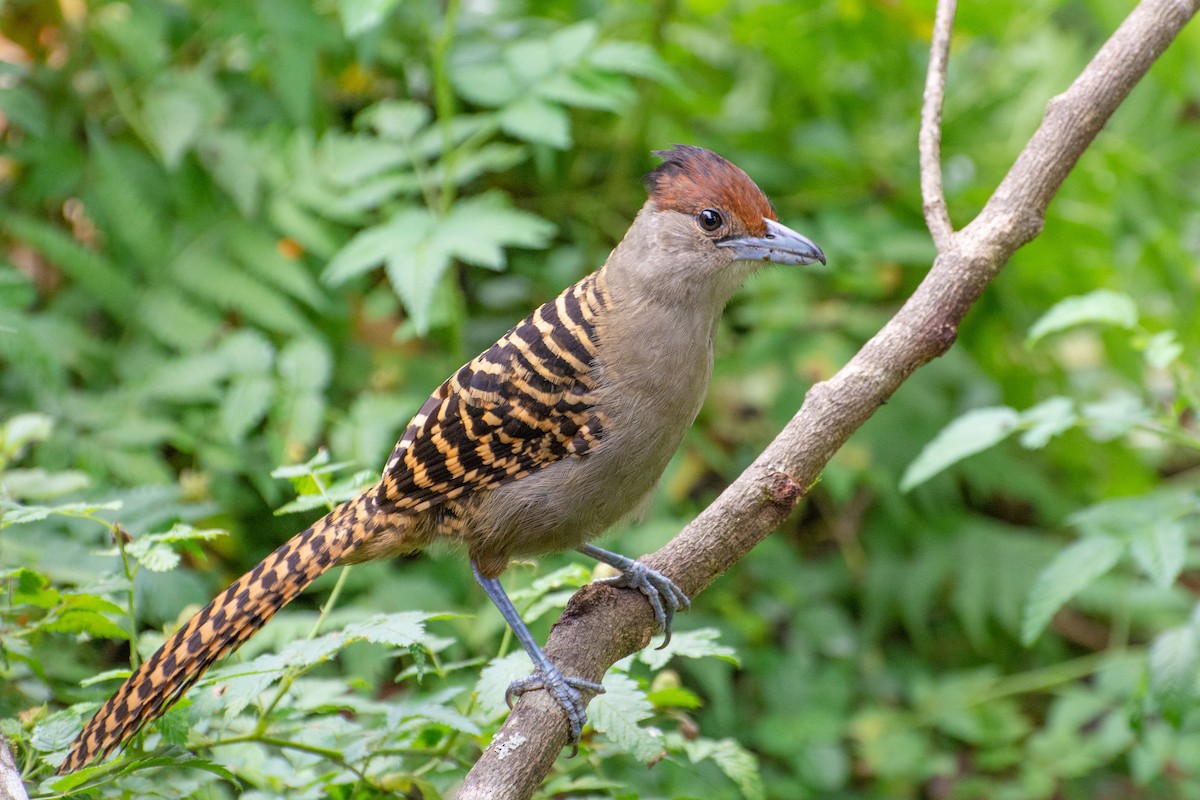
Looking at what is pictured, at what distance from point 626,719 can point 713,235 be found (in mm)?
1320

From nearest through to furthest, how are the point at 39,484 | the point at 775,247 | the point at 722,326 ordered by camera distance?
the point at 39,484 < the point at 775,247 < the point at 722,326

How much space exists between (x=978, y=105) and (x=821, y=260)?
2517 mm

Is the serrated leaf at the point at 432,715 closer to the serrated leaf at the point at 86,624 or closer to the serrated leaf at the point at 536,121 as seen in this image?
the serrated leaf at the point at 86,624

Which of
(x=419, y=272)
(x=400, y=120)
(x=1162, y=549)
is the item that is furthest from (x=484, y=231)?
(x=1162, y=549)

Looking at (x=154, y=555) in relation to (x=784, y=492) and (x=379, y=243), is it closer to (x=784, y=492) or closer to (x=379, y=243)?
(x=784, y=492)

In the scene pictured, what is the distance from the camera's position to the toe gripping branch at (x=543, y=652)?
256cm

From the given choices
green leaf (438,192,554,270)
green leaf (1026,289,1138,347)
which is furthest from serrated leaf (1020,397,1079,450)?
green leaf (438,192,554,270)

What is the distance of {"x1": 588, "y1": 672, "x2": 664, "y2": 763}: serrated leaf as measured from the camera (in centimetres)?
236

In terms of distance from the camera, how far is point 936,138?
3.13 metres

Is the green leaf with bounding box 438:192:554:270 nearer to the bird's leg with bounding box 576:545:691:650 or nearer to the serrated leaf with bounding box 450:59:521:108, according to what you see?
the serrated leaf with bounding box 450:59:521:108

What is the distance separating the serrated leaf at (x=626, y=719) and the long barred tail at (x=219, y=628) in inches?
31.7

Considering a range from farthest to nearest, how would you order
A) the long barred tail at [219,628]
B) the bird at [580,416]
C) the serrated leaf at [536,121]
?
the serrated leaf at [536,121] < the bird at [580,416] < the long barred tail at [219,628]

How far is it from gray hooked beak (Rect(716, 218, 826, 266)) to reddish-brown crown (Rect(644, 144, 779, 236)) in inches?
1.1

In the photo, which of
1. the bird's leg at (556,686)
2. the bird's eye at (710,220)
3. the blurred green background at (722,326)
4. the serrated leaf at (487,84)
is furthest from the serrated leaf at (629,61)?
the bird's leg at (556,686)
